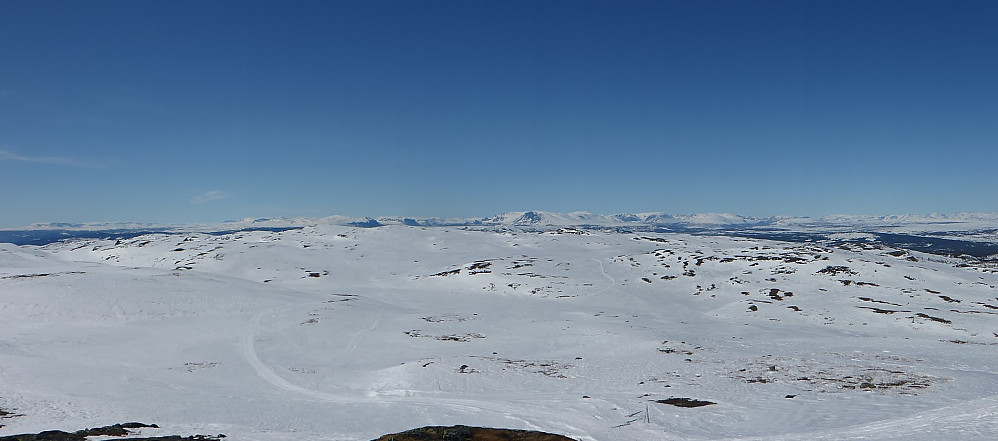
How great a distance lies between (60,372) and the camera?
34844 millimetres

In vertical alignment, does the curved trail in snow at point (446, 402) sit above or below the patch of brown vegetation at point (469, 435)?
below

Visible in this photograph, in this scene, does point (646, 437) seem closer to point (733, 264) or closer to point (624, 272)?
point (624, 272)

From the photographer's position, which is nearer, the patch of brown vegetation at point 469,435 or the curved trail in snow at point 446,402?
the patch of brown vegetation at point 469,435

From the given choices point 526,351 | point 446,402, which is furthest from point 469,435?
point 526,351

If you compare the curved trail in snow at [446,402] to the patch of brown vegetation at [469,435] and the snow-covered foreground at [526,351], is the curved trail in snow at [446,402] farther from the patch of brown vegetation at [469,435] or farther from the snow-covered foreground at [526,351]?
the patch of brown vegetation at [469,435]

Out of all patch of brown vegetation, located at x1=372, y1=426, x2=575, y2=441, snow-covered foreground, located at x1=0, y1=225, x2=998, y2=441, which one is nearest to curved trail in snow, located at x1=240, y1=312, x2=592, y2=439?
snow-covered foreground, located at x1=0, y1=225, x2=998, y2=441

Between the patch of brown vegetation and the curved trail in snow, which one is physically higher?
the patch of brown vegetation

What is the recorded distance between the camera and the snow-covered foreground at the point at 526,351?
23850mm

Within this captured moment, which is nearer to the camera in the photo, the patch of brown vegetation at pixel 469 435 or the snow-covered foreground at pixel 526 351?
the patch of brown vegetation at pixel 469 435

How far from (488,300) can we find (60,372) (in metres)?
53.7

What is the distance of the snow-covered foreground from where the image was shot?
23.9m

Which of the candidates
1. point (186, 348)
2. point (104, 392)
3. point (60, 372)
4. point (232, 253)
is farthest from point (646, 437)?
point (232, 253)

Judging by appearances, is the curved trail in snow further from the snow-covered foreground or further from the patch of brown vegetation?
the patch of brown vegetation

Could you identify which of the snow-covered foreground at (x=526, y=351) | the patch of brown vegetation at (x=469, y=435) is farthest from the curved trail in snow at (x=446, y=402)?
the patch of brown vegetation at (x=469, y=435)
